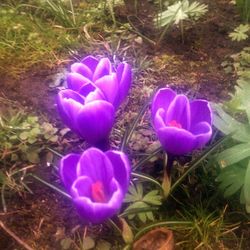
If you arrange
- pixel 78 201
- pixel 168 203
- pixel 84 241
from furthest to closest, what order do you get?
pixel 168 203, pixel 84 241, pixel 78 201

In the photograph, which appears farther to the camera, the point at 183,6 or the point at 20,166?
the point at 183,6

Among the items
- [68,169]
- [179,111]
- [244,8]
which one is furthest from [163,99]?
[244,8]

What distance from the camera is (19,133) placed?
6.27ft

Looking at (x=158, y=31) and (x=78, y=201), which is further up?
(x=78, y=201)

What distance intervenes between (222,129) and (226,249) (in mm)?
399

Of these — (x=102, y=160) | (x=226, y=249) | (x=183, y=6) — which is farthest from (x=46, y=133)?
(x=183, y=6)

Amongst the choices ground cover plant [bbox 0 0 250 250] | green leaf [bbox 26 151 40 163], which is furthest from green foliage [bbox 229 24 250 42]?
green leaf [bbox 26 151 40 163]

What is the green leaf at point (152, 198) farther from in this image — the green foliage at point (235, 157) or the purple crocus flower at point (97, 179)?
the purple crocus flower at point (97, 179)

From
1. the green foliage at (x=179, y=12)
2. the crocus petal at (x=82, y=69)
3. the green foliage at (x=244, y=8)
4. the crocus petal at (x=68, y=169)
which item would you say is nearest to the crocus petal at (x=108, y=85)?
the crocus petal at (x=82, y=69)

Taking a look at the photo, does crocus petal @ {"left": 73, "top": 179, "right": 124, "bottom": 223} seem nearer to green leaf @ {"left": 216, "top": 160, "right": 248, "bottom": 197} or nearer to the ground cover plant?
the ground cover plant

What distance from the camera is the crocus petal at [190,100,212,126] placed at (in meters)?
1.46

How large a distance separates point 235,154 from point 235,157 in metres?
0.01

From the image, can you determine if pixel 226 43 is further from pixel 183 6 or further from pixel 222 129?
pixel 222 129

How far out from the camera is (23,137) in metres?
1.88
